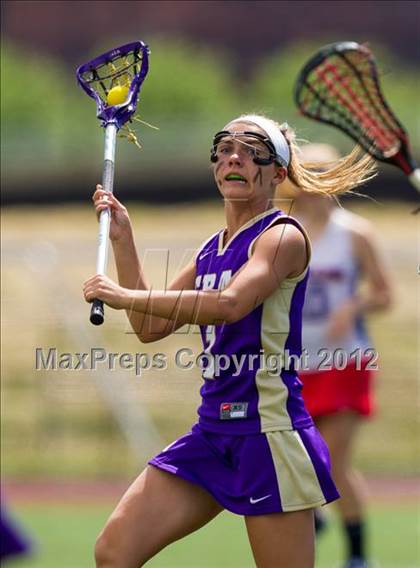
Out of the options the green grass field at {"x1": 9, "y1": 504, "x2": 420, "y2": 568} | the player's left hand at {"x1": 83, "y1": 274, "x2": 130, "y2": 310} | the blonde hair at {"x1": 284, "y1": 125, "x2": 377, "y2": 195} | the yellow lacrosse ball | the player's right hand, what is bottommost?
the green grass field at {"x1": 9, "y1": 504, "x2": 420, "y2": 568}

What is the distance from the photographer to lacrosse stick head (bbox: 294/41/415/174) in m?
4.98

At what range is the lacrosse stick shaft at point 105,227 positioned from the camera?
3.68m

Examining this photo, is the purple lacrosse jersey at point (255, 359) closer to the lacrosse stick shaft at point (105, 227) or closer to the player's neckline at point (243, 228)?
the player's neckline at point (243, 228)

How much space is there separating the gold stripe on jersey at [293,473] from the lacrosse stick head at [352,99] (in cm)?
136

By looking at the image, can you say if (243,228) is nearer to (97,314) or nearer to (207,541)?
(97,314)

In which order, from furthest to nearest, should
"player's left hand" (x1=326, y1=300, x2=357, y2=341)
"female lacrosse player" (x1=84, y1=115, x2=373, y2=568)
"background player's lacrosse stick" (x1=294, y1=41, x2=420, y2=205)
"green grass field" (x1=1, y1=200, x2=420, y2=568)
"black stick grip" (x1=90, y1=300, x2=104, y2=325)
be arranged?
"green grass field" (x1=1, y1=200, x2=420, y2=568), "player's left hand" (x1=326, y1=300, x2=357, y2=341), "background player's lacrosse stick" (x1=294, y1=41, x2=420, y2=205), "female lacrosse player" (x1=84, y1=115, x2=373, y2=568), "black stick grip" (x1=90, y1=300, x2=104, y2=325)

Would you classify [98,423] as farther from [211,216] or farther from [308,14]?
[308,14]

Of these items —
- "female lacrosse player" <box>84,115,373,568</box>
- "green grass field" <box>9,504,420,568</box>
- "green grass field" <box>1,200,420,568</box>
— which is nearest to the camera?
"female lacrosse player" <box>84,115,373,568</box>

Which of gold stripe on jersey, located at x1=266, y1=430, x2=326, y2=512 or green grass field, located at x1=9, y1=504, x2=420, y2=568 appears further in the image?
green grass field, located at x1=9, y1=504, x2=420, y2=568

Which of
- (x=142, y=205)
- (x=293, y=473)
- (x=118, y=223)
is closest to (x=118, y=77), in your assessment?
(x=118, y=223)

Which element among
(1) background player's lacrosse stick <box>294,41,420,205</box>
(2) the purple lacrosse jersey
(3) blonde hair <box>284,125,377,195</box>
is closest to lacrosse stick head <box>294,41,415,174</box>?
(1) background player's lacrosse stick <box>294,41,420,205</box>

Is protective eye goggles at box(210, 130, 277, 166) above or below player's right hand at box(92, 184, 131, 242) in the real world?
above

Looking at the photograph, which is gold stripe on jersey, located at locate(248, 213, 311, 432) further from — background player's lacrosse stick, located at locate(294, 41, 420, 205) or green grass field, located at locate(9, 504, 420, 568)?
green grass field, located at locate(9, 504, 420, 568)

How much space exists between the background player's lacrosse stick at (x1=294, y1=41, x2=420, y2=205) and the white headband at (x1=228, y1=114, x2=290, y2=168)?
0.76m
